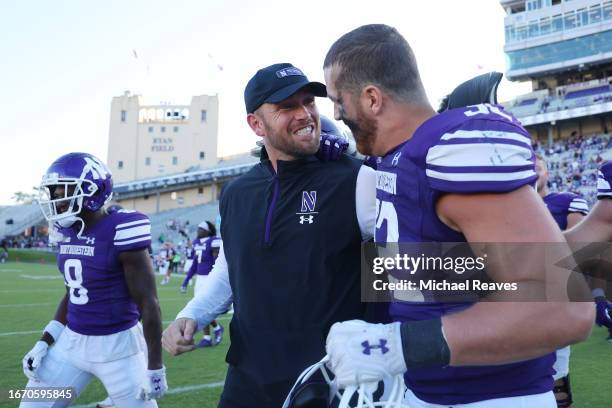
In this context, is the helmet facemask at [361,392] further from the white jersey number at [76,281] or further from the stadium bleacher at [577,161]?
the stadium bleacher at [577,161]

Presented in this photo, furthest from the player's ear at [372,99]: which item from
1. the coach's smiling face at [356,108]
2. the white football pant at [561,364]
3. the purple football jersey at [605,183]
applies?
the white football pant at [561,364]

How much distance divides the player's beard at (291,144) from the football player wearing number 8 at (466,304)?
827 millimetres

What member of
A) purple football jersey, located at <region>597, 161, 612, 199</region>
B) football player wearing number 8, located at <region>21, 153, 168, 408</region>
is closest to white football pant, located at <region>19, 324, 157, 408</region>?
football player wearing number 8, located at <region>21, 153, 168, 408</region>

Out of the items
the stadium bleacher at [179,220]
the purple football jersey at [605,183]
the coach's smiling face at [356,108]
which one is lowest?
the stadium bleacher at [179,220]

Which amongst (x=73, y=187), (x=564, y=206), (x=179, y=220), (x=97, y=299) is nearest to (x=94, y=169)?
(x=73, y=187)

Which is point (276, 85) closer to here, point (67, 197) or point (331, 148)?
point (331, 148)

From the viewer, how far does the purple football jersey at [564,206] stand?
4.24m

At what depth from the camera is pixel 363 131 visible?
177 centimetres

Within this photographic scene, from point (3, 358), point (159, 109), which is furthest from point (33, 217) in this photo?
point (3, 358)

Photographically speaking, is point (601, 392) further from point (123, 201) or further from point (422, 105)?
point (123, 201)

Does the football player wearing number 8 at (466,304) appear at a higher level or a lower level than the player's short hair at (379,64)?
lower

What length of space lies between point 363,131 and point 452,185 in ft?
1.75

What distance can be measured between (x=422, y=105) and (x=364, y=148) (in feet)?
0.79

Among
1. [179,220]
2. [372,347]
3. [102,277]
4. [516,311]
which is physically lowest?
[179,220]
